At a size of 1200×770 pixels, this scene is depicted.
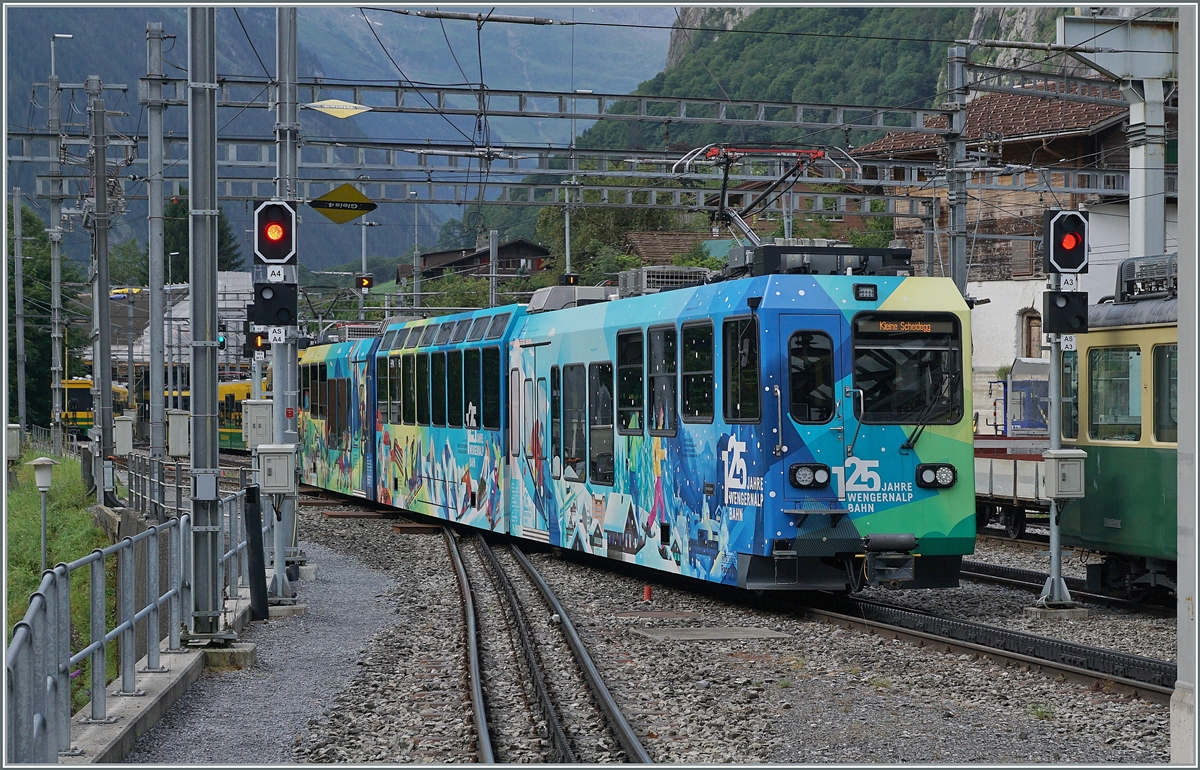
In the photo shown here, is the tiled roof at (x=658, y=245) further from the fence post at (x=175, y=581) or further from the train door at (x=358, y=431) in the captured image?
the fence post at (x=175, y=581)

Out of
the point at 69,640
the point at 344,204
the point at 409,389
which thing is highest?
the point at 344,204

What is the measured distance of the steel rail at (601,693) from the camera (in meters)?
7.58

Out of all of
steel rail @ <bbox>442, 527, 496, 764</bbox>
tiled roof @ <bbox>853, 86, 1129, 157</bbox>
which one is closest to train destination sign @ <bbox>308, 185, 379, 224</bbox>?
steel rail @ <bbox>442, 527, 496, 764</bbox>

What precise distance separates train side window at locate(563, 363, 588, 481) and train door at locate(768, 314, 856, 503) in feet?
12.8

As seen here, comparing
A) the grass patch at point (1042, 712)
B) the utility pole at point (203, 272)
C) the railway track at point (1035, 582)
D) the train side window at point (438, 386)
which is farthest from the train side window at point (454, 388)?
the grass patch at point (1042, 712)

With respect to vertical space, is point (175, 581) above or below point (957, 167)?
below

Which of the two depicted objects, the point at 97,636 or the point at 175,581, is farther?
the point at 175,581

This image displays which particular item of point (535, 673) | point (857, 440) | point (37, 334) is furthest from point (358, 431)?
point (37, 334)

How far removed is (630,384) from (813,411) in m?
2.83

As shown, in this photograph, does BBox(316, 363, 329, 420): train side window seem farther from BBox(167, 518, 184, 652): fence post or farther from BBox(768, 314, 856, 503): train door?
BBox(167, 518, 184, 652): fence post

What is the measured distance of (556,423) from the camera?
16703mm

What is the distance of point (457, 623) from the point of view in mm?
12852

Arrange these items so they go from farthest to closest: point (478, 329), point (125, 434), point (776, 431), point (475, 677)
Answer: point (125, 434) < point (478, 329) < point (776, 431) < point (475, 677)

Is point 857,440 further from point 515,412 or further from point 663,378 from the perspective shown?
point 515,412
